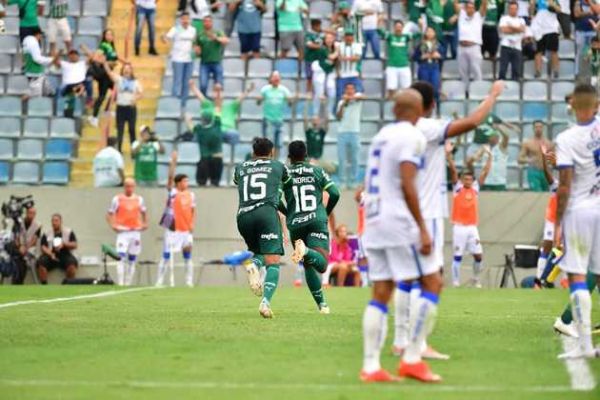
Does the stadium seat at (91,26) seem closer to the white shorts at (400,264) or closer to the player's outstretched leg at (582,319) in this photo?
the player's outstretched leg at (582,319)

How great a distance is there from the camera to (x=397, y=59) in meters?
33.5

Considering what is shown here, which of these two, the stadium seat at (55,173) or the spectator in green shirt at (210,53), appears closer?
the stadium seat at (55,173)

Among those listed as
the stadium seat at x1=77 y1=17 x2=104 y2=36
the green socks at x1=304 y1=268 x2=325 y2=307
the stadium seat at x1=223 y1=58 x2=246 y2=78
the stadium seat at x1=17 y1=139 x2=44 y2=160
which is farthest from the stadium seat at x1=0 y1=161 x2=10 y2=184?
the green socks at x1=304 y1=268 x2=325 y2=307

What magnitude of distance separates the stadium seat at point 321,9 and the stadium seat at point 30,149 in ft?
24.9

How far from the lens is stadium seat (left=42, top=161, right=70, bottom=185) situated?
33094 millimetres

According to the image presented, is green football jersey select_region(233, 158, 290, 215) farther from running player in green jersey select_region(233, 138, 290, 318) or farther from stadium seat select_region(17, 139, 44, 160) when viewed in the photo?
stadium seat select_region(17, 139, 44, 160)

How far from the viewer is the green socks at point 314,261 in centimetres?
1786

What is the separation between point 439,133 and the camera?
455 inches

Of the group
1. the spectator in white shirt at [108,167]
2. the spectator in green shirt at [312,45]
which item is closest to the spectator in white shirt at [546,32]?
the spectator in green shirt at [312,45]

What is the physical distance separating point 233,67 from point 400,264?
25.5m

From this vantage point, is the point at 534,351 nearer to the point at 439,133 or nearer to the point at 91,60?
the point at 439,133

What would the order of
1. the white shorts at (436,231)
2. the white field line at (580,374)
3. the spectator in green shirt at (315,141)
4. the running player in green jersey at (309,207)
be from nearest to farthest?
the white field line at (580,374)
the white shorts at (436,231)
the running player in green jersey at (309,207)
the spectator in green shirt at (315,141)

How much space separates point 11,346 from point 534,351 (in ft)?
14.7

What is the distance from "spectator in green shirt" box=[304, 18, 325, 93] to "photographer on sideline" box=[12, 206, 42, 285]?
7.20 m
